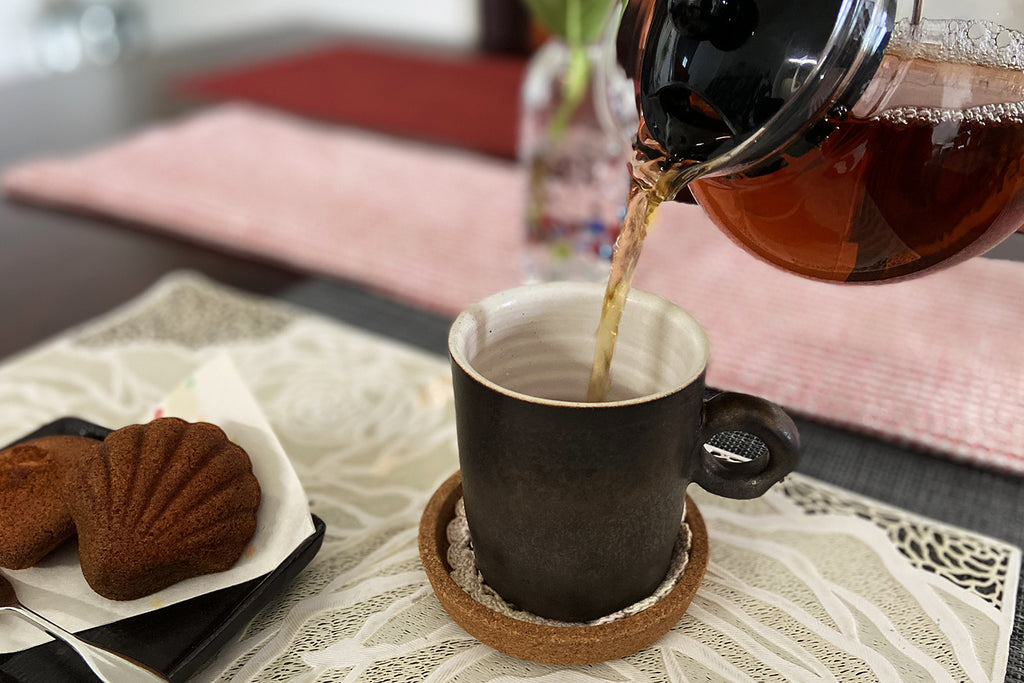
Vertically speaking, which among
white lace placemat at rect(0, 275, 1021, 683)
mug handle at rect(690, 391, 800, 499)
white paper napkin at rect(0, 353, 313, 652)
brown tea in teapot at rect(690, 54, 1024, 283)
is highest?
brown tea in teapot at rect(690, 54, 1024, 283)

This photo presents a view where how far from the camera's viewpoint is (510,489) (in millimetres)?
368

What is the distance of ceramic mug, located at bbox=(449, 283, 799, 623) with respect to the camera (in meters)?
0.35

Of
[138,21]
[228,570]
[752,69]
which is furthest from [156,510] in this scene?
[138,21]

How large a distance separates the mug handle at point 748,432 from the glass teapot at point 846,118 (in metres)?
0.09

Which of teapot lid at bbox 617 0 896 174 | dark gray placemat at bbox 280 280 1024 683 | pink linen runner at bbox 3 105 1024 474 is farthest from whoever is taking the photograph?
pink linen runner at bbox 3 105 1024 474

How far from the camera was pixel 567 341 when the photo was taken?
433 millimetres

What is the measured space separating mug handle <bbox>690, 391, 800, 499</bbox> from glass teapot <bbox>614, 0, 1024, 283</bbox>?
9cm

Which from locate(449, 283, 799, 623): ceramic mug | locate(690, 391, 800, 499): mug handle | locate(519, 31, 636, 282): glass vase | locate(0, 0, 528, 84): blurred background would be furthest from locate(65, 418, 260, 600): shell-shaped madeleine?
locate(0, 0, 528, 84): blurred background

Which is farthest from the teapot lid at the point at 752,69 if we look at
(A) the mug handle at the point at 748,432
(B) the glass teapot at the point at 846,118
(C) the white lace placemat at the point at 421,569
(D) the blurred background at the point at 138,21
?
(D) the blurred background at the point at 138,21

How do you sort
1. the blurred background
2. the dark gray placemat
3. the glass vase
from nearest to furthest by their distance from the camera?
the dark gray placemat
the glass vase
the blurred background

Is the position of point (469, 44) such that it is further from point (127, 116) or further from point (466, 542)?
point (466, 542)

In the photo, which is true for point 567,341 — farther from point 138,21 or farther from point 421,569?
point 138,21

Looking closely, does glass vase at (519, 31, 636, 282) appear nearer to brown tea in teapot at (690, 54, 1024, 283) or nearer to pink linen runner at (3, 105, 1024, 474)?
pink linen runner at (3, 105, 1024, 474)

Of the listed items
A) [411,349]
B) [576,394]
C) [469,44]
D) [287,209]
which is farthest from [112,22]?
[576,394]
